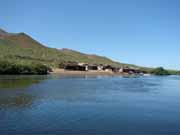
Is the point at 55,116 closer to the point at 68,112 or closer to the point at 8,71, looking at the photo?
the point at 68,112

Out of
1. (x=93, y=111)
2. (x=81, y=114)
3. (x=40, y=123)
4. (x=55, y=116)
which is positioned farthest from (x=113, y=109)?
(x=40, y=123)

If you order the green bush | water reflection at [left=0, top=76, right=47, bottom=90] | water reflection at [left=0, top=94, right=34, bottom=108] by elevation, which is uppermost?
the green bush

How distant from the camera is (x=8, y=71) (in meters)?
123

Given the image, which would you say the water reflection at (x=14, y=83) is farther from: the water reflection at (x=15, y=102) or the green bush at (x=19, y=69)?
the green bush at (x=19, y=69)

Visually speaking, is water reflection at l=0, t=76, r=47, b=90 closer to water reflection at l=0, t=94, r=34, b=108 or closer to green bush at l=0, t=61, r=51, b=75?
water reflection at l=0, t=94, r=34, b=108

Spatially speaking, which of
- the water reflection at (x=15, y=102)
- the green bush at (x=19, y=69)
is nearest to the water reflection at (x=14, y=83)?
the water reflection at (x=15, y=102)

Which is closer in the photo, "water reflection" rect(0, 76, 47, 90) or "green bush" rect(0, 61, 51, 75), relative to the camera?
"water reflection" rect(0, 76, 47, 90)

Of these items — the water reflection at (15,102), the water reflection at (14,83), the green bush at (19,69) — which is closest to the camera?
the water reflection at (15,102)

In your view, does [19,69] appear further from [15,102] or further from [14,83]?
[15,102]

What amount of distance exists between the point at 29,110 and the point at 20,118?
466cm

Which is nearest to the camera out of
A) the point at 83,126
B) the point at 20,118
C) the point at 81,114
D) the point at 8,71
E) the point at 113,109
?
the point at 83,126

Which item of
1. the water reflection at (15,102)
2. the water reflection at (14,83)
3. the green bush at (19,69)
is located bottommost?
the water reflection at (15,102)

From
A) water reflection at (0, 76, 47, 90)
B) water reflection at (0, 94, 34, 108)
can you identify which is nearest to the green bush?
water reflection at (0, 76, 47, 90)

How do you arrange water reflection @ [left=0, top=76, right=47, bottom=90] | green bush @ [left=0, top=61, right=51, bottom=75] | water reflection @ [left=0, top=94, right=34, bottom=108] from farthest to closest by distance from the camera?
green bush @ [left=0, top=61, right=51, bottom=75]
water reflection @ [left=0, top=76, right=47, bottom=90]
water reflection @ [left=0, top=94, right=34, bottom=108]
